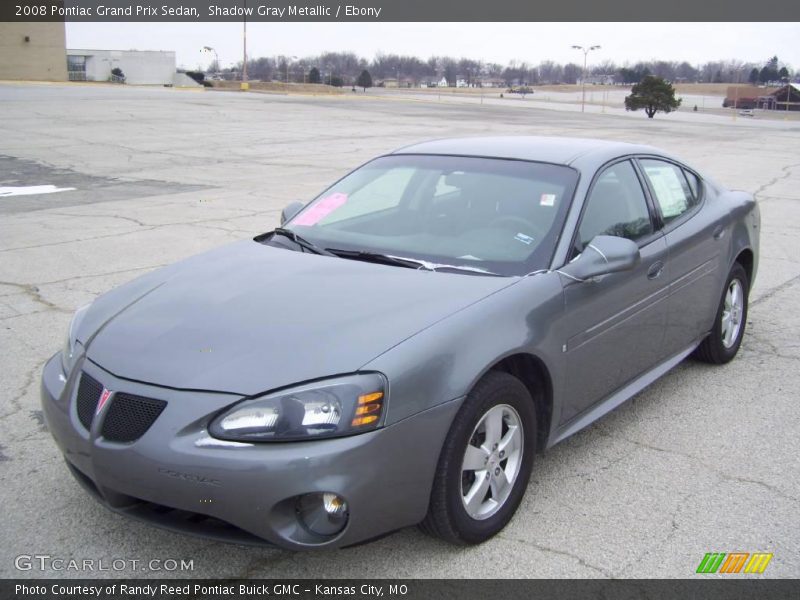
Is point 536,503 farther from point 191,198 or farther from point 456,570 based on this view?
point 191,198

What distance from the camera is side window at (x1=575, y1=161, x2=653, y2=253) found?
3.99 meters

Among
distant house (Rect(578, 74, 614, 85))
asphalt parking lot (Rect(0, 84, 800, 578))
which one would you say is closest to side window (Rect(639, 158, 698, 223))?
asphalt parking lot (Rect(0, 84, 800, 578))

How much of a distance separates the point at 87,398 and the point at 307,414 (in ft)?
2.89

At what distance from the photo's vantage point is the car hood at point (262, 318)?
2852mm

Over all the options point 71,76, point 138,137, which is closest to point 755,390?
point 138,137

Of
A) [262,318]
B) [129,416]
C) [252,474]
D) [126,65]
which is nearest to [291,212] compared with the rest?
[262,318]

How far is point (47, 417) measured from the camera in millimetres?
3229

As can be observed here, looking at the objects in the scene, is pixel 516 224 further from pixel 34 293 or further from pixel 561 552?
pixel 34 293

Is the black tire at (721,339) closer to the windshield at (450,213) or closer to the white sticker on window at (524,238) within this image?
the windshield at (450,213)

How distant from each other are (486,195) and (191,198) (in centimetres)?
892

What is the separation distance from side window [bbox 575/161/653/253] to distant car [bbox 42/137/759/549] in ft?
0.06

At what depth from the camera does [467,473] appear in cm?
316

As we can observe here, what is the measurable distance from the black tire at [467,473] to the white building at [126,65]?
90894 mm

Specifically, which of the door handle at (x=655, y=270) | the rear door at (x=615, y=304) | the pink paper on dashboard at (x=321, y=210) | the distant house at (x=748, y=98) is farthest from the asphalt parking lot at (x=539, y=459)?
the distant house at (x=748, y=98)
